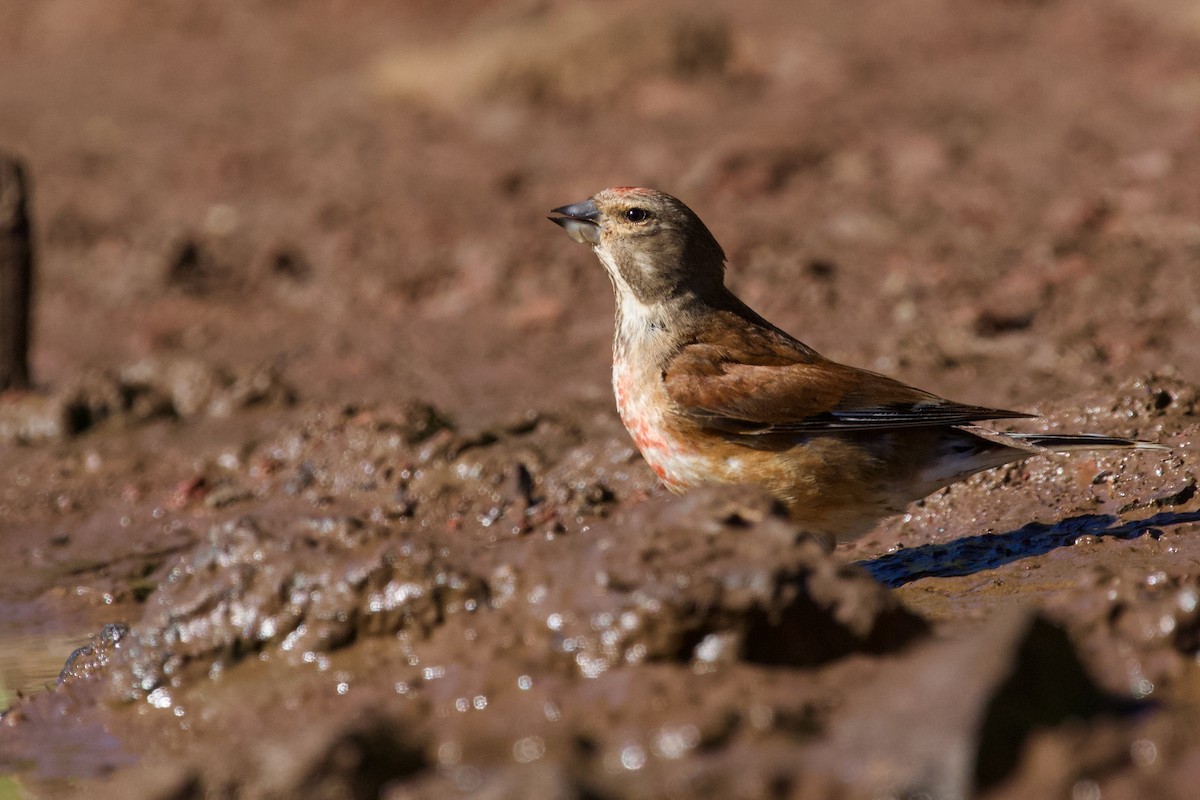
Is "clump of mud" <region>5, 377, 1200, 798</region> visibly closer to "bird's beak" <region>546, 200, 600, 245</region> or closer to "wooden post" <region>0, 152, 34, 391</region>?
"bird's beak" <region>546, 200, 600, 245</region>

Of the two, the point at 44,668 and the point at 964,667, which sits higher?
the point at 964,667

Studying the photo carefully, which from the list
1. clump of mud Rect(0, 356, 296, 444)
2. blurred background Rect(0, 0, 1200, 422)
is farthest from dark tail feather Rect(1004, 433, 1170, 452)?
clump of mud Rect(0, 356, 296, 444)

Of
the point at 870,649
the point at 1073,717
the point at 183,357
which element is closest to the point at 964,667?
the point at 1073,717

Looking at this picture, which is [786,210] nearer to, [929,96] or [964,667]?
[929,96]

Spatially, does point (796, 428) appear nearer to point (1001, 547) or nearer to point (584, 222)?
point (1001, 547)

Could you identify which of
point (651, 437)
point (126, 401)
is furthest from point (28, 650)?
point (126, 401)

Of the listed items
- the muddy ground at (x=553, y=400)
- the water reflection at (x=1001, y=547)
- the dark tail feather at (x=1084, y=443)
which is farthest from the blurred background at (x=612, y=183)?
the dark tail feather at (x=1084, y=443)
